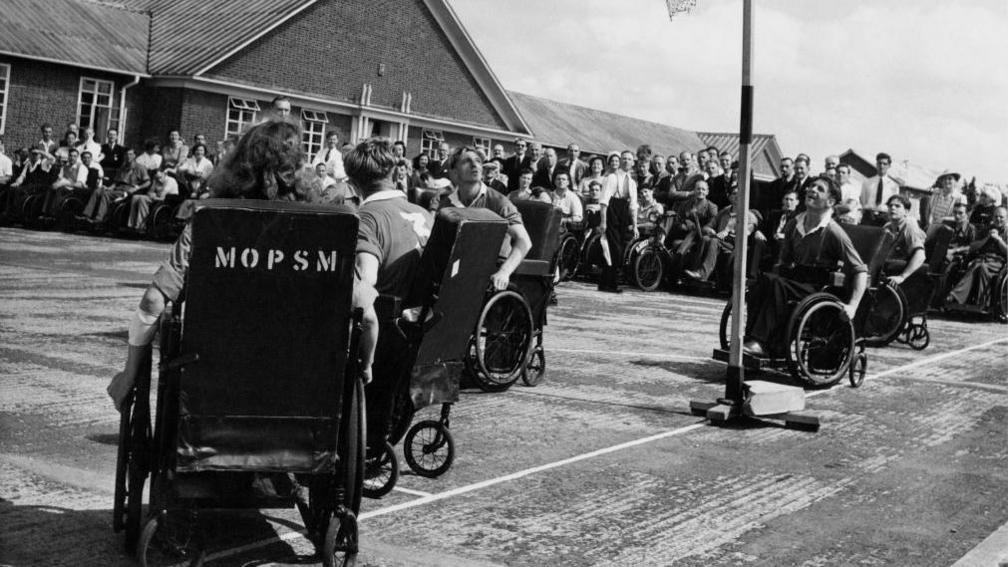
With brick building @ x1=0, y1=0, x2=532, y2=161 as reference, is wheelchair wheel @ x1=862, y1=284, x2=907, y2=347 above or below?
below

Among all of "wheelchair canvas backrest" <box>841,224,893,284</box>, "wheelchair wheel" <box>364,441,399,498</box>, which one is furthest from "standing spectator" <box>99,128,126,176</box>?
"wheelchair wheel" <box>364,441,399,498</box>

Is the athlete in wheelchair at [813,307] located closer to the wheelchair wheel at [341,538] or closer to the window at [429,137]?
the wheelchair wheel at [341,538]

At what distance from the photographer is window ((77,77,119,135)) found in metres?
36.9

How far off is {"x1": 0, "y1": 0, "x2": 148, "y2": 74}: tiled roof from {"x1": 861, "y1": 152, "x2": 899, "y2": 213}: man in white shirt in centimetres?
2505

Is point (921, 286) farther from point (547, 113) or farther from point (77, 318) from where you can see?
point (547, 113)

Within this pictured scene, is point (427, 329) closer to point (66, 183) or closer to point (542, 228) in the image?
point (542, 228)

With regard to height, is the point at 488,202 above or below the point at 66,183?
below

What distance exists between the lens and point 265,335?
14.2ft

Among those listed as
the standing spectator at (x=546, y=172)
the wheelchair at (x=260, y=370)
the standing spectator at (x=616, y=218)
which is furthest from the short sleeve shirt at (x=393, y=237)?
the standing spectator at (x=546, y=172)

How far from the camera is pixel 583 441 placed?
25.2ft

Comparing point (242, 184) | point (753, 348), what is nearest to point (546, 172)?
point (753, 348)

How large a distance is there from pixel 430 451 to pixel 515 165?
1510 cm

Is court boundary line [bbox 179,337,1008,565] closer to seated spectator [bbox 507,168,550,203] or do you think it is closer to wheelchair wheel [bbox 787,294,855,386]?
wheelchair wheel [bbox 787,294,855,386]

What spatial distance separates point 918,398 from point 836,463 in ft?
10.4
